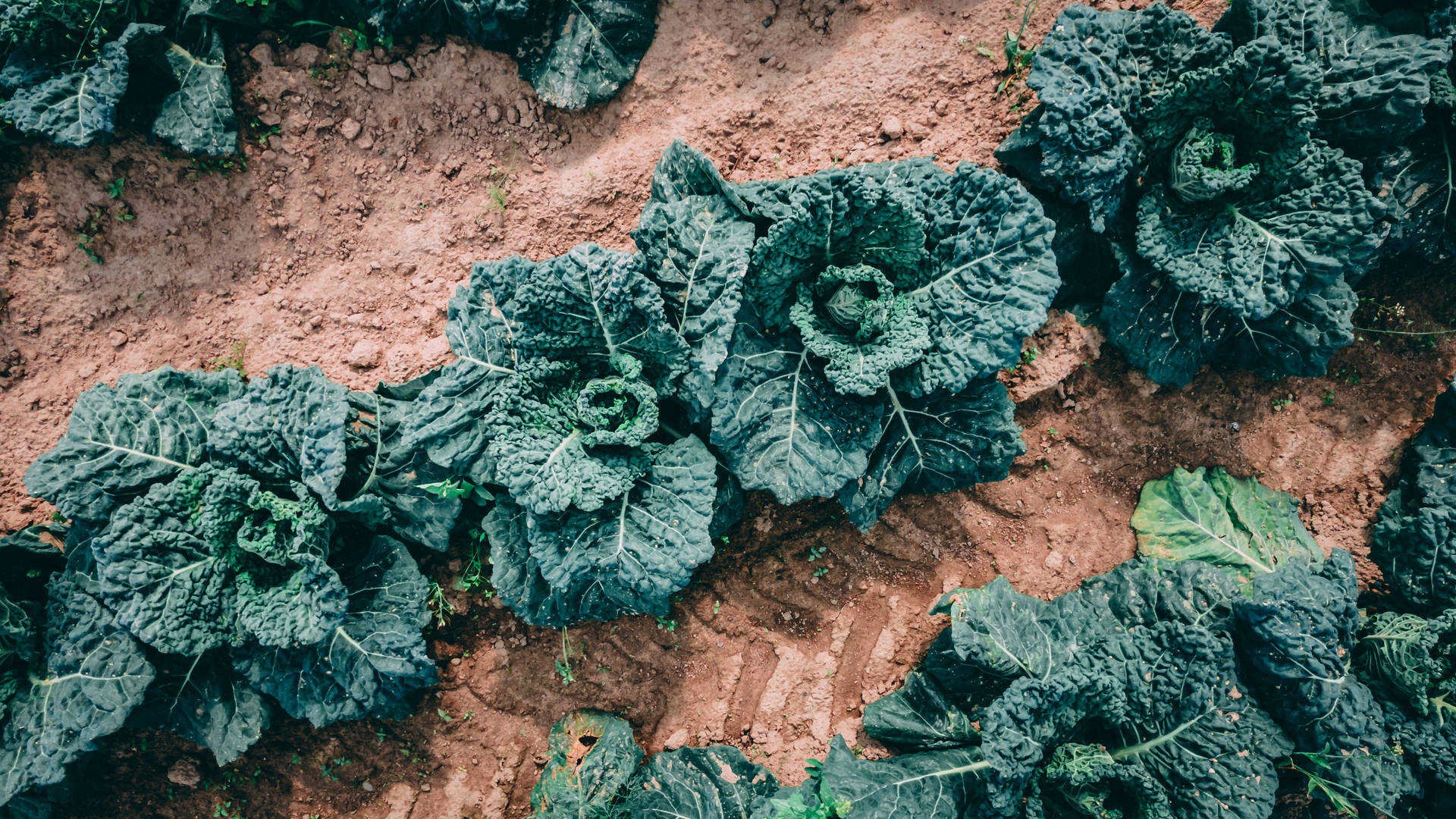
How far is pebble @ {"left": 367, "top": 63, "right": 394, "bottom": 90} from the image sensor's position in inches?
189

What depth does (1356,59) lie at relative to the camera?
4.18 metres

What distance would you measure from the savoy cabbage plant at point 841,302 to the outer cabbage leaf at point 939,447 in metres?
0.01

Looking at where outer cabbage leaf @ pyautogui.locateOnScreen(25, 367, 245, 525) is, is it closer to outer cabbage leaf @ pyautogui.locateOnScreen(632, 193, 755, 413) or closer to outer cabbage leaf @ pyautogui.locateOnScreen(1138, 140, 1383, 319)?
outer cabbage leaf @ pyautogui.locateOnScreen(632, 193, 755, 413)

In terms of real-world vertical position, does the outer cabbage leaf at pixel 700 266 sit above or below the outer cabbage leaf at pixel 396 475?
above

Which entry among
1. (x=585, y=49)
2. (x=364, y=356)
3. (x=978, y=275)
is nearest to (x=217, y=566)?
(x=364, y=356)

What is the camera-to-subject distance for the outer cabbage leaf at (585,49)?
4.65m

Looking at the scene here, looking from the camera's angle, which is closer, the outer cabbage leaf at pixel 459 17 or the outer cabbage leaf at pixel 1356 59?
the outer cabbage leaf at pixel 1356 59

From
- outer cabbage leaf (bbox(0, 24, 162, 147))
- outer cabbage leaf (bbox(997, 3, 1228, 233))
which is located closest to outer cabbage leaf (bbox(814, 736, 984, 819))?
outer cabbage leaf (bbox(997, 3, 1228, 233))

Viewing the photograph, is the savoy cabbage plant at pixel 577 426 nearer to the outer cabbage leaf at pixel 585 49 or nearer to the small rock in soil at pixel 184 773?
the outer cabbage leaf at pixel 585 49

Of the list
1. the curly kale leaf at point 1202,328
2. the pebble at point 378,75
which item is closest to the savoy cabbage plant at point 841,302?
the curly kale leaf at point 1202,328

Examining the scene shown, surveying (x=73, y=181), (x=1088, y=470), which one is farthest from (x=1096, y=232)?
(x=73, y=181)

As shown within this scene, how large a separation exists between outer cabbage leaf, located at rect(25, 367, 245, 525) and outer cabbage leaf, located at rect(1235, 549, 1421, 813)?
576cm

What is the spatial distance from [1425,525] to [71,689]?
7561 millimetres

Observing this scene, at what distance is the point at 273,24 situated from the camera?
477 cm
